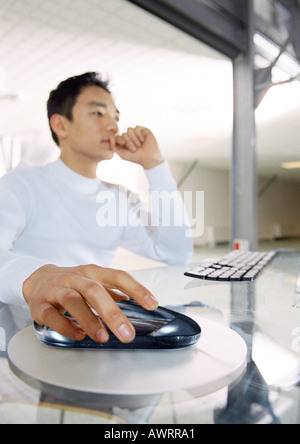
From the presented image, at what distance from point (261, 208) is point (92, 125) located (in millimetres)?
9271

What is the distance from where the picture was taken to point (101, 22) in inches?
52.6

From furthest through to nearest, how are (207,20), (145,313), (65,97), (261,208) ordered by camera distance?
1. (261,208)
2. (207,20)
3. (65,97)
4. (145,313)

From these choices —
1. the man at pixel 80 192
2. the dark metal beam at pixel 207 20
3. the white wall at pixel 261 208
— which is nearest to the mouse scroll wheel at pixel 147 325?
the man at pixel 80 192

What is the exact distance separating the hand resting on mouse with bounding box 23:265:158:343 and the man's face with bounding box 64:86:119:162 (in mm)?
509

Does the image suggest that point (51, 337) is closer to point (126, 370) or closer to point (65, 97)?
point (126, 370)

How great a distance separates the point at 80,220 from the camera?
83 centimetres

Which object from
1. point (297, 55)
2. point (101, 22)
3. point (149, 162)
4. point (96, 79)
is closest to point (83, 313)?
point (149, 162)

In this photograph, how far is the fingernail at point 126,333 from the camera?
0.28m

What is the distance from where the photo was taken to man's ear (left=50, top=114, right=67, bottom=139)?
819mm

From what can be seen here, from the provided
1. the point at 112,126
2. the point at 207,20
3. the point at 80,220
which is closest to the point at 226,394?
the point at 80,220

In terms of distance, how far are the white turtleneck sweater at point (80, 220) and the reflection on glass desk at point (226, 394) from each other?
28 cm

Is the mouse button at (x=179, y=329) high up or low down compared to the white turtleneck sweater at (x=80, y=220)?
down

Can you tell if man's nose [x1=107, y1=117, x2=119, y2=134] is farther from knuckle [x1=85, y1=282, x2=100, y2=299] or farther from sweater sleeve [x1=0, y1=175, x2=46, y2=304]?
knuckle [x1=85, y1=282, x2=100, y2=299]

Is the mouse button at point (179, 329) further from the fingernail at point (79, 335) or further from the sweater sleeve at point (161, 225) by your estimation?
the sweater sleeve at point (161, 225)
